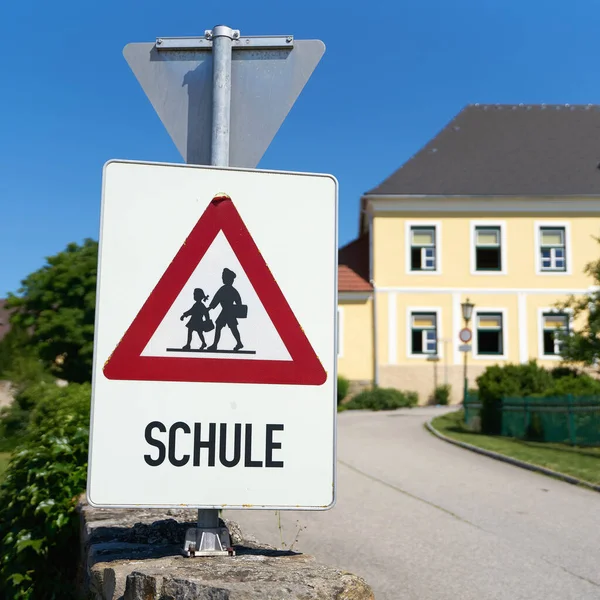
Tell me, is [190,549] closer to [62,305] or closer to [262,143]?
[262,143]

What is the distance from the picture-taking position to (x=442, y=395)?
113 feet

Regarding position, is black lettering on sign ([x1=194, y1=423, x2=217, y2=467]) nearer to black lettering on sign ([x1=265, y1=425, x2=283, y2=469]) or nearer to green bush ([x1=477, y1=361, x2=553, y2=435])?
black lettering on sign ([x1=265, y1=425, x2=283, y2=469])

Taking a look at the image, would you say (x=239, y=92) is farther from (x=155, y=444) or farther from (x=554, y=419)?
(x=554, y=419)

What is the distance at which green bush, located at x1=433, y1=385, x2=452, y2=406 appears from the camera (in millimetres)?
34344

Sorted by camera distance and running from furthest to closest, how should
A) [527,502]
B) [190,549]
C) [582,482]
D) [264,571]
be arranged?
[582,482] < [527,502] < [190,549] < [264,571]

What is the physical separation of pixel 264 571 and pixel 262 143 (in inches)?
60.3

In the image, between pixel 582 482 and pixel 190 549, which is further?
pixel 582 482

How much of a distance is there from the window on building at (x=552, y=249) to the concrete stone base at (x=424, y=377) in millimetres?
5751

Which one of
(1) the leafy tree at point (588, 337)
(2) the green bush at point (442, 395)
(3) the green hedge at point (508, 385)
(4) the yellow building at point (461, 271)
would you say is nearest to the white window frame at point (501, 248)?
(4) the yellow building at point (461, 271)

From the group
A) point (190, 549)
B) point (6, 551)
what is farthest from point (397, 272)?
point (190, 549)

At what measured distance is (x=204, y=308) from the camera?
2562 millimetres

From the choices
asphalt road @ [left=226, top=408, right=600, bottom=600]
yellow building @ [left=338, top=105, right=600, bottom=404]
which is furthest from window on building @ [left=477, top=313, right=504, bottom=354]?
asphalt road @ [left=226, top=408, right=600, bottom=600]

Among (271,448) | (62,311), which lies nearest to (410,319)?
(62,311)

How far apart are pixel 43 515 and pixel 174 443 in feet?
11.4
